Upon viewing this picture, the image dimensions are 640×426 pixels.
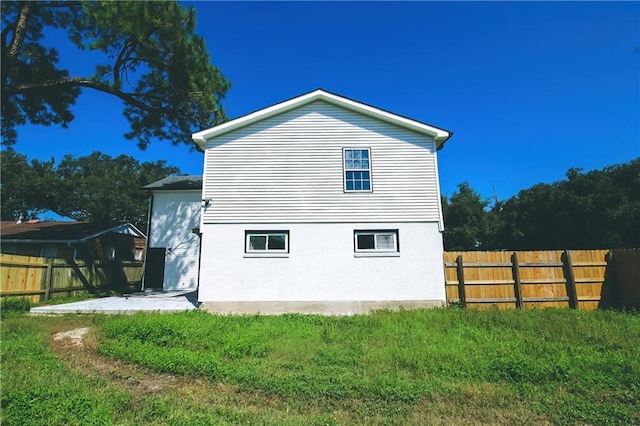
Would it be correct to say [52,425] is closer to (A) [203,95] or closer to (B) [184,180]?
(A) [203,95]

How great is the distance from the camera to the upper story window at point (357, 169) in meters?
11.4

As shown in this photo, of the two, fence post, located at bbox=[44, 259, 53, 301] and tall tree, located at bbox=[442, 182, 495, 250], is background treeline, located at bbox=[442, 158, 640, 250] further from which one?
fence post, located at bbox=[44, 259, 53, 301]

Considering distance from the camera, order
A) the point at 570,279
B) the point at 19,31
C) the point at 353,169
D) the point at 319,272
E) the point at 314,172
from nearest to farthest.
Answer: the point at 570,279, the point at 319,272, the point at 314,172, the point at 353,169, the point at 19,31

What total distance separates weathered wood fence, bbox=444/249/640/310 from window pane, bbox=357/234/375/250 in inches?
98.4

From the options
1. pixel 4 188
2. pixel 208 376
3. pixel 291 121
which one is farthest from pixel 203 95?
pixel 4 188

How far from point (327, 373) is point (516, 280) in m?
8.02

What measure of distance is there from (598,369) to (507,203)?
26837mm

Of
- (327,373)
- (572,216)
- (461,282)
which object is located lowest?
(327,373)

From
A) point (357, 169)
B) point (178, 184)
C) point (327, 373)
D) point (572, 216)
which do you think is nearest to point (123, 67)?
point (178, 184)

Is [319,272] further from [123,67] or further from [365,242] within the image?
[123,67]

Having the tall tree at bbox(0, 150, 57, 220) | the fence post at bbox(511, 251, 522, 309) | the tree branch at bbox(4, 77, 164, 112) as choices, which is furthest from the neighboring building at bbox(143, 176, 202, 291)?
the tall tree at bbox(0, 150, 57, 220)

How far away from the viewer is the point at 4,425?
A: 147 inches

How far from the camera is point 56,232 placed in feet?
61.2

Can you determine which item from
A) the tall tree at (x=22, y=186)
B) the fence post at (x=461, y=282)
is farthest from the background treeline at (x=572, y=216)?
the tall tree at (x=22, y=186)
